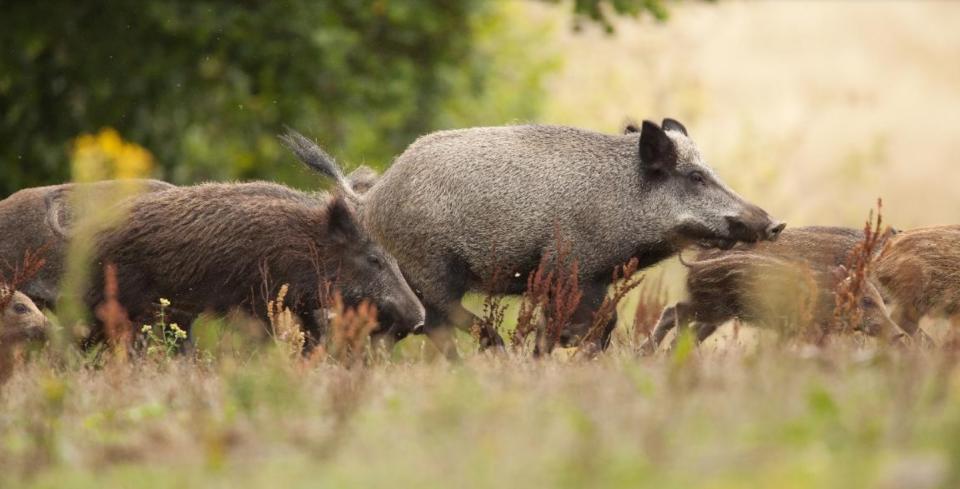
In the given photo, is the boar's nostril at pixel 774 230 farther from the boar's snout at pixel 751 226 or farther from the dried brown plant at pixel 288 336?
the dried brown plant at pixel 288 336

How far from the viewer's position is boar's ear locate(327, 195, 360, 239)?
10.4 meters

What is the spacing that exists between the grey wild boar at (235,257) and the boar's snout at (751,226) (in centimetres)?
199

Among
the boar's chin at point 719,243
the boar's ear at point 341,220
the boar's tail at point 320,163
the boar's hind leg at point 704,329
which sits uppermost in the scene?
the boar's chin at point 719,243

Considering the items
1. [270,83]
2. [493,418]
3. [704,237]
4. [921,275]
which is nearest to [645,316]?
[704,237]

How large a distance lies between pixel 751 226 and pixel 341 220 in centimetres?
256

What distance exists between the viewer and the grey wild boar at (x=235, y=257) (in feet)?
33.4

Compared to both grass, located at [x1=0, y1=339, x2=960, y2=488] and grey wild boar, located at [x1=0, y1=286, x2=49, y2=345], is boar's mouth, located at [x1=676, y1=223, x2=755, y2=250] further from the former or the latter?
grey wild boar, located at [x1=0, y1=286, x2=49, y2=345]

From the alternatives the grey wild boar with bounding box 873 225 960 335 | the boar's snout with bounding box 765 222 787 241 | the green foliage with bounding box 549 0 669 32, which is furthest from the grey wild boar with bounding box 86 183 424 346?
the green foliage with bounding box 549 0 669 32

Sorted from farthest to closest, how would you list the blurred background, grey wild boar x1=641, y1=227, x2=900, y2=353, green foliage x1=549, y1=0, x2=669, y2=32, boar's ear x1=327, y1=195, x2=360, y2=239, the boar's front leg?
1. the blurred background
2. green foliage x1=549, y1=0, x2=669, y2=32
3. the boar's front leg
4. boar's ear x1=327, y1=195, x2=360, y2=239
5. grey wild boar x1=641, y1=227, x2=900, y2=353

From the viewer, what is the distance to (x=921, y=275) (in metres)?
9.84

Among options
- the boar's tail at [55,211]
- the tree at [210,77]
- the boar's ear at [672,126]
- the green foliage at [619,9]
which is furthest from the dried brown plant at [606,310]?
the tree at [210,77]

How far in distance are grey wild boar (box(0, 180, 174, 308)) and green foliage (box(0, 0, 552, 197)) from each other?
24.8ft

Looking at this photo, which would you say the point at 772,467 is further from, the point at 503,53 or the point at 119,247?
the point at 503,53

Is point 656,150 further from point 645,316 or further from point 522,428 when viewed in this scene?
point 522,428
